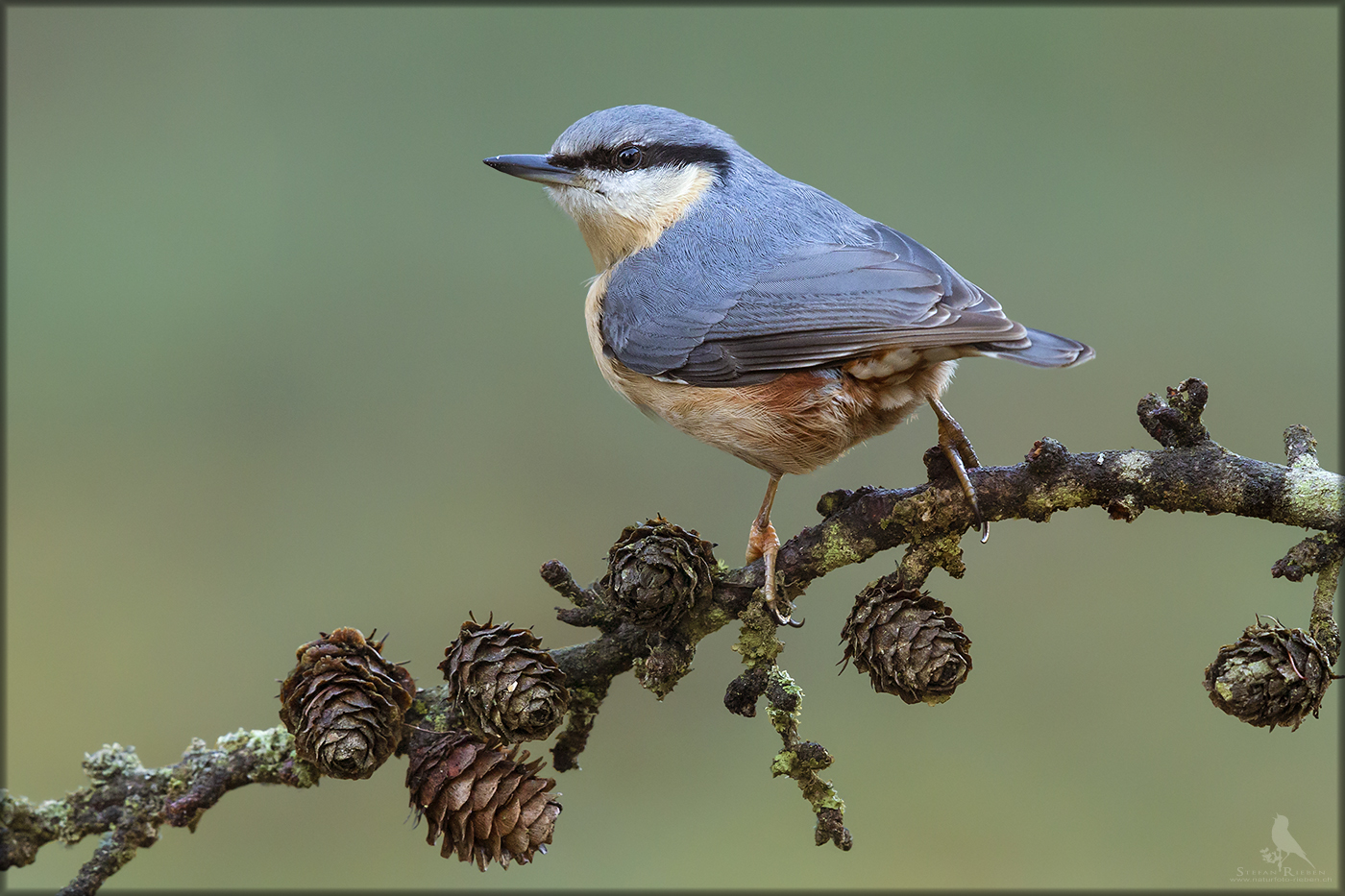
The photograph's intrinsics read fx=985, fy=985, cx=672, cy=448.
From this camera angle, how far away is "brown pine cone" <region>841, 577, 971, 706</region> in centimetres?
92

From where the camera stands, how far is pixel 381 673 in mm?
980

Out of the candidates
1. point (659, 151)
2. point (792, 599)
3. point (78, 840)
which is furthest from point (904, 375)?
point (78, 840)

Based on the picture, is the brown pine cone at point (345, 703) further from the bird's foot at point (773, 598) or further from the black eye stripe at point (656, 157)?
the black eye stripe at point (656, 157)

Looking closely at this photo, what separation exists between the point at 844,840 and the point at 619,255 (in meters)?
0.99

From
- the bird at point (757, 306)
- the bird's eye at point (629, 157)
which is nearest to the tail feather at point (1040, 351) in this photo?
the bird at point (757, 306)

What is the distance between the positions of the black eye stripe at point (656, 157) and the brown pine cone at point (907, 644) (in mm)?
850

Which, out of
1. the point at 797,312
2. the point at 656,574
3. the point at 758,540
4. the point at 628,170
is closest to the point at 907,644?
the point at 656,574

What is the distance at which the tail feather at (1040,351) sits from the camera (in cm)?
106

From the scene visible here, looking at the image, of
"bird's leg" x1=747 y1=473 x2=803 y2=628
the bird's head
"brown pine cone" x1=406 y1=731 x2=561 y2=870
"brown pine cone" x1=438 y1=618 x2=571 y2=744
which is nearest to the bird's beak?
the bird's head

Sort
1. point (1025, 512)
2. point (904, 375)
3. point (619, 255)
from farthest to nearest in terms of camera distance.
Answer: point (619, 255) → point (904, 375) → point (1025, 512)

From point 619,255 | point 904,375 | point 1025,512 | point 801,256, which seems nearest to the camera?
point 1025,512

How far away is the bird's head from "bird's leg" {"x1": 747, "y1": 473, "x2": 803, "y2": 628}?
0.49 m

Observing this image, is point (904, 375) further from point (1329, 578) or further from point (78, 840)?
point (78, 840)

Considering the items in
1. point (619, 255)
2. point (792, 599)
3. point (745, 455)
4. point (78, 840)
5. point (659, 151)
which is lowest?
point (78, 840)
